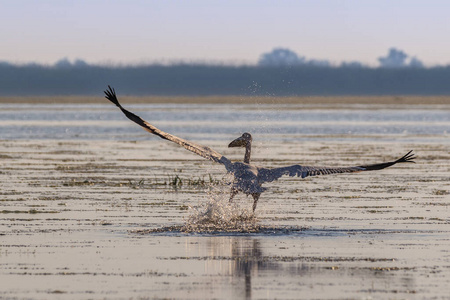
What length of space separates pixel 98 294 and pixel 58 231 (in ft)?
14.2

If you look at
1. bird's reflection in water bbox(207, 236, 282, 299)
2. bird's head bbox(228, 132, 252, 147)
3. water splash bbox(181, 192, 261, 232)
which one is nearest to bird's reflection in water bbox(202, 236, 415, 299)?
bird's reflection in water bbox(207, 236, 282, 299)

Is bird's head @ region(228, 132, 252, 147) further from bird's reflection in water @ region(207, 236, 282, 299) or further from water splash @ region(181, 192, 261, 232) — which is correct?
bird's reflection in water @ region(207, 236, 282, 299)

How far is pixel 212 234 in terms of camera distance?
44.1ft

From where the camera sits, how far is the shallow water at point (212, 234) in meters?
9.54

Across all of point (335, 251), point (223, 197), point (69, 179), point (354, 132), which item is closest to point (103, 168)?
point (69, 179)

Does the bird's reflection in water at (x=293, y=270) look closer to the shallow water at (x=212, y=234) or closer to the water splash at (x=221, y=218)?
the shallow water at (x=212, y=234)

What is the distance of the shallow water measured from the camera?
31.3 feet

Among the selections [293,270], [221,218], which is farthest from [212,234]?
[293,270]

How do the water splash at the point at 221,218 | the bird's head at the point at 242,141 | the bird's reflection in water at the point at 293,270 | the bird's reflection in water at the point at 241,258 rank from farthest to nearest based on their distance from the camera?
1. the bird's head at the point at 242,141
2. the water splash at the point at 221,218
3. the bird's reflection in water at the point at 241,258
4. the bird's reflection in water at the point at 293,270

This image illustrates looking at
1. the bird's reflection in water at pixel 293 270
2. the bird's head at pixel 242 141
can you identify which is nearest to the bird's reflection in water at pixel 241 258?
the bird's reflection in water at pixel 293 270

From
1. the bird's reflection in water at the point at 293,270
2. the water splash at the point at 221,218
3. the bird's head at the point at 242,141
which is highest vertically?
the bird's head at the point at 242,141

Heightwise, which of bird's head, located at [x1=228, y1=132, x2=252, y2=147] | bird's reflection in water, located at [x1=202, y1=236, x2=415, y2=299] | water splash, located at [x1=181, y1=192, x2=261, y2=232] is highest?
bird's head, located at [x1=228, y1=132, x2=252, y2=147]

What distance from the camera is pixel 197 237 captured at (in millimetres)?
13062

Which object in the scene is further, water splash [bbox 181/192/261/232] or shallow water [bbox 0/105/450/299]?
water splash [bbox 181/192/261/232]
